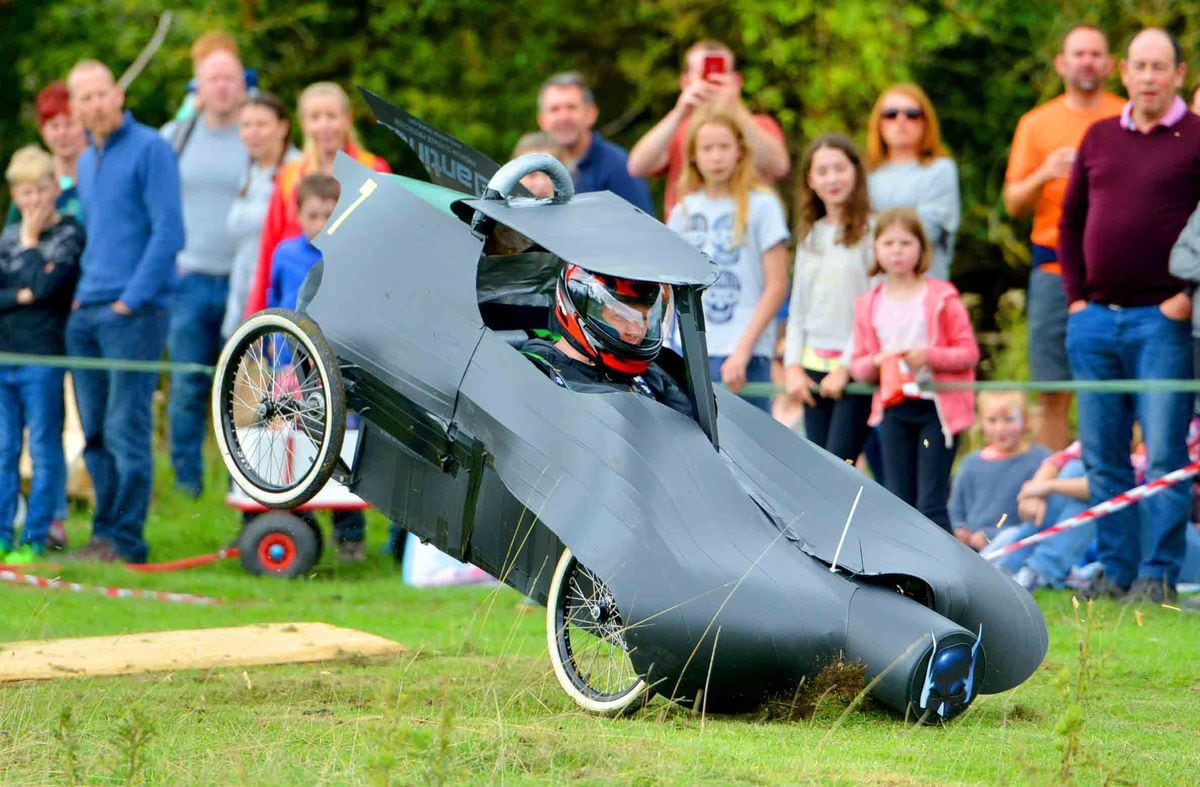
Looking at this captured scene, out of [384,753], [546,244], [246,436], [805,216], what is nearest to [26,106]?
[805,216]

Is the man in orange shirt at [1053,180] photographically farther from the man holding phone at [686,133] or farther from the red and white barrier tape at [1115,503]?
the man holding phone at [686,133]

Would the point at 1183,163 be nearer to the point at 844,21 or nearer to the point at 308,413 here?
the point at 308,413

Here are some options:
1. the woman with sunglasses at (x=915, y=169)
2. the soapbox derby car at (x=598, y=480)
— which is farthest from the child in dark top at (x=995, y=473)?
the soapbox derby car at (x=598, y=480)

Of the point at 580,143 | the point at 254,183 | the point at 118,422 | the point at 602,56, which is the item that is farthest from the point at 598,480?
the point at 602,56

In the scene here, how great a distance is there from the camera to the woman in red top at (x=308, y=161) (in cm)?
1223

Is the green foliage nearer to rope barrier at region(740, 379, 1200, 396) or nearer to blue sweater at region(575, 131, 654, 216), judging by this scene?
blue sweater at region(575, 131, 654, 216)

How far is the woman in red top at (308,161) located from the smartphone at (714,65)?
2035mm

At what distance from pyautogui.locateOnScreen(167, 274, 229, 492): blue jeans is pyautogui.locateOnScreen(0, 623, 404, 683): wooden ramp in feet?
14.2

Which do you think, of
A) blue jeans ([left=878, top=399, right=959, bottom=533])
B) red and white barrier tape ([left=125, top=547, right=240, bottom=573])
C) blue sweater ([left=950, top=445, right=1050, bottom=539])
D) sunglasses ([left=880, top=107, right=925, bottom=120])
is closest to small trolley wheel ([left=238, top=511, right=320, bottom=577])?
red and white barrier tape ([left=125, top=547, right=240, bottom=573])

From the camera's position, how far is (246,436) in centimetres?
864

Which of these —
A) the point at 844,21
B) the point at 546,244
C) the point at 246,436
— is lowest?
the point at 246,436

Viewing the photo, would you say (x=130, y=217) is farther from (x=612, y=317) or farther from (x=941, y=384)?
(x=612, y=317)

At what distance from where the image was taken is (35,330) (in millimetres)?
12336

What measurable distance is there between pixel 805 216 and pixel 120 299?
13.4ft
